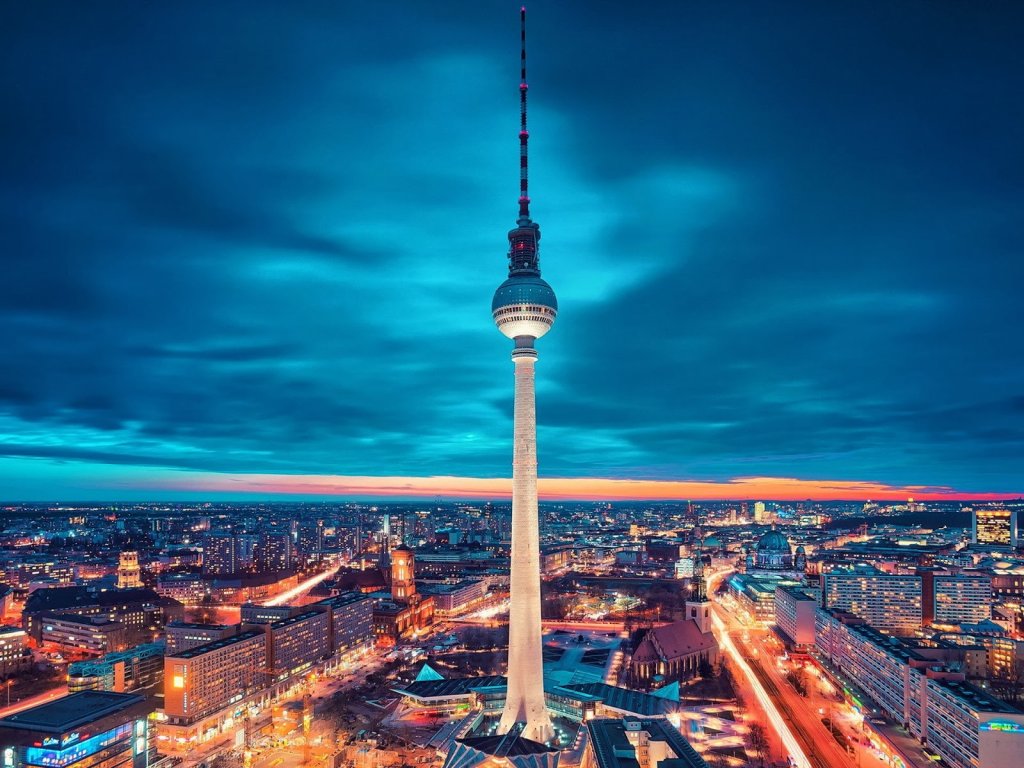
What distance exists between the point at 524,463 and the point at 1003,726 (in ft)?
102

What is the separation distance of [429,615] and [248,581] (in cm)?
3510

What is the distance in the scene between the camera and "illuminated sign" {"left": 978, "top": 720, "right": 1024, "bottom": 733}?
123 feet

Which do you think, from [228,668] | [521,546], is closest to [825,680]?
[521,546]

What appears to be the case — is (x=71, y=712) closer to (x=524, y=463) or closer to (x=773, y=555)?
(x=524, y=463)

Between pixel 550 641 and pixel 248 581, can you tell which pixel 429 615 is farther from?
pixel 248 581

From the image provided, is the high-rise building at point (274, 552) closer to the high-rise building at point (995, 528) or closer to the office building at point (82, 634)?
the office building at point (82, 634)

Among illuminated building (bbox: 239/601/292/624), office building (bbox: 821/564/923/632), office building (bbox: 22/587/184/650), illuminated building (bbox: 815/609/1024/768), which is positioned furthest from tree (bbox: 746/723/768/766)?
office building (bbox: 22/587/184/650)

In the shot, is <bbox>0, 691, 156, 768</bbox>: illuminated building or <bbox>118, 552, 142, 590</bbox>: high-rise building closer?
<bbox>0, 691, 156, 768</bbox>: illuminated building

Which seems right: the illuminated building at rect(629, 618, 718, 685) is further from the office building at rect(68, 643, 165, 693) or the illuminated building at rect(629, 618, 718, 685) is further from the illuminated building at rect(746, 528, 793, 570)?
the illuminated building at rect(746, 528, 793, 570)

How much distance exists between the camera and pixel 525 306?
48781 mm

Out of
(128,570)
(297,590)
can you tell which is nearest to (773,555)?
(297,590)

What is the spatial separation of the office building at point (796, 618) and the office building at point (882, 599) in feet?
18.7

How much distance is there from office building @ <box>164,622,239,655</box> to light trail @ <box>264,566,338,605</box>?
1597 inches

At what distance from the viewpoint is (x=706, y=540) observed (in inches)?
7407
